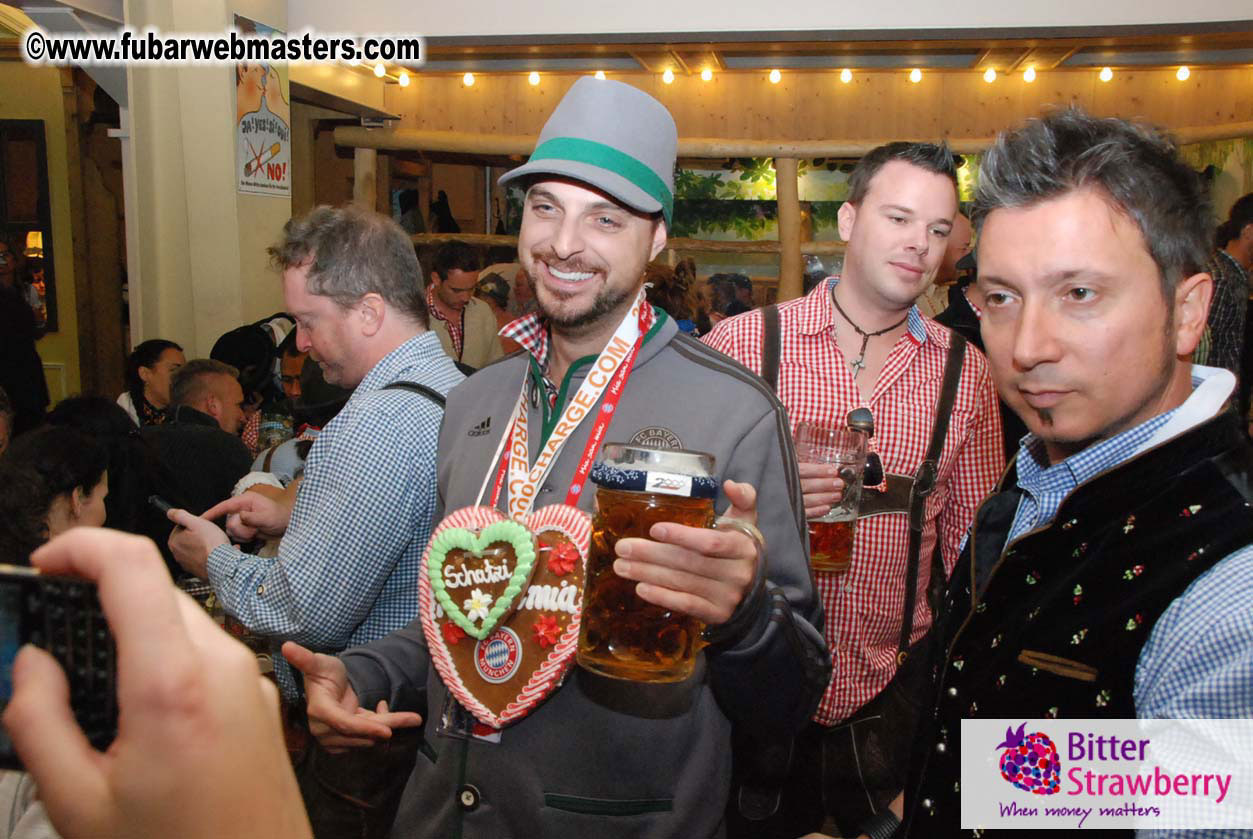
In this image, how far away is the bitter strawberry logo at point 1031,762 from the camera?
976 mm

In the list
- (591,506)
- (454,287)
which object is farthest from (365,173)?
(591,506)

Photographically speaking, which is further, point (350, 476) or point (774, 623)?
point (350, 476)

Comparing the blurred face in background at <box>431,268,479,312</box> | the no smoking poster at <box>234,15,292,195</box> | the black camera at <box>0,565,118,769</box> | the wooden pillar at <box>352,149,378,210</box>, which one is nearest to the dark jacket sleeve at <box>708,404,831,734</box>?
the black camera at <box>0,565,118,769</box>

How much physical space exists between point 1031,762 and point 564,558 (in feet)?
2.17

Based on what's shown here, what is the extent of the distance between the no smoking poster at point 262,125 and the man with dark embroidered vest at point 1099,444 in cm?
539

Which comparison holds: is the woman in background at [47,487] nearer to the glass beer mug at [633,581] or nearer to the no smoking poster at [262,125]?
the glass beer mug at [633,581]

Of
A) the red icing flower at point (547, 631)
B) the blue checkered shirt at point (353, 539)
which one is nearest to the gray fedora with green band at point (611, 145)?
the blue checkered shirt at point (353, 539)

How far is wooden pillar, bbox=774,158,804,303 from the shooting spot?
7.12m

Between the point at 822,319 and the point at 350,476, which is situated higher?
the point at 822,319

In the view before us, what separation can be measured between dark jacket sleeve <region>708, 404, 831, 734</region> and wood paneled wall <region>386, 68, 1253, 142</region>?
7153 mm

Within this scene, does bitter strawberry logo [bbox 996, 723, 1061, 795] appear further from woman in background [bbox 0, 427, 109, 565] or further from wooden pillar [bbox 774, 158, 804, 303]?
wooden pillar [bbox 774, 158, 804, 303]

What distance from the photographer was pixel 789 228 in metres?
7.11

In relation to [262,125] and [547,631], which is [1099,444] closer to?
[547,631]

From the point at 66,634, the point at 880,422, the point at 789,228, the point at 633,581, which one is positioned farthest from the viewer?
the point at 789,228
